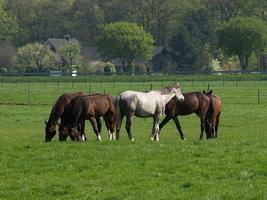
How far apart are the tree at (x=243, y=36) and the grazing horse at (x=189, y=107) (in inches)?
3045

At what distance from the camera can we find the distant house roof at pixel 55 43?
115000mm

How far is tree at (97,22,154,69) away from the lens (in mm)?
101938

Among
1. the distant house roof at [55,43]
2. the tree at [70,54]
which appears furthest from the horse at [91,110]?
the distant house roof at [55,43]

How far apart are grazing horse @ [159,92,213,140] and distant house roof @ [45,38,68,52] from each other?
3657 inches

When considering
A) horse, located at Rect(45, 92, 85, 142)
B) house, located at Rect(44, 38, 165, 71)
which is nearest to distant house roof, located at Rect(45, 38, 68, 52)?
house, located at Rect(44, 38, 165, 71)

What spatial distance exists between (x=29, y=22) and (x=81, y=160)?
108751 mm

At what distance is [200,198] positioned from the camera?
11.7 meters

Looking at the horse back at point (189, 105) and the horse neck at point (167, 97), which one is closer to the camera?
the horse neck at point (167, 97)

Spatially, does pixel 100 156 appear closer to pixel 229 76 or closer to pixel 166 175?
pixel 166 175

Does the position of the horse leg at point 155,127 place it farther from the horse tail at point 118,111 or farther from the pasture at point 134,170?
the pasture at point 134,170

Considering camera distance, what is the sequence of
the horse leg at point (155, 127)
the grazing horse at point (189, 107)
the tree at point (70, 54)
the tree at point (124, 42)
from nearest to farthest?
1. the horse leg at point (155, 127)
2. the grazing horse at point (189, 107)
3. the tree at point (124, 42)
4. the tree at point (70, 54)

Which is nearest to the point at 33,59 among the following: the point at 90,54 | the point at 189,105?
the point at 90,54

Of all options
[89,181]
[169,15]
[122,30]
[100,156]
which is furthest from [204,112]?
[169,15]

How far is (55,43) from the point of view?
383 ft
